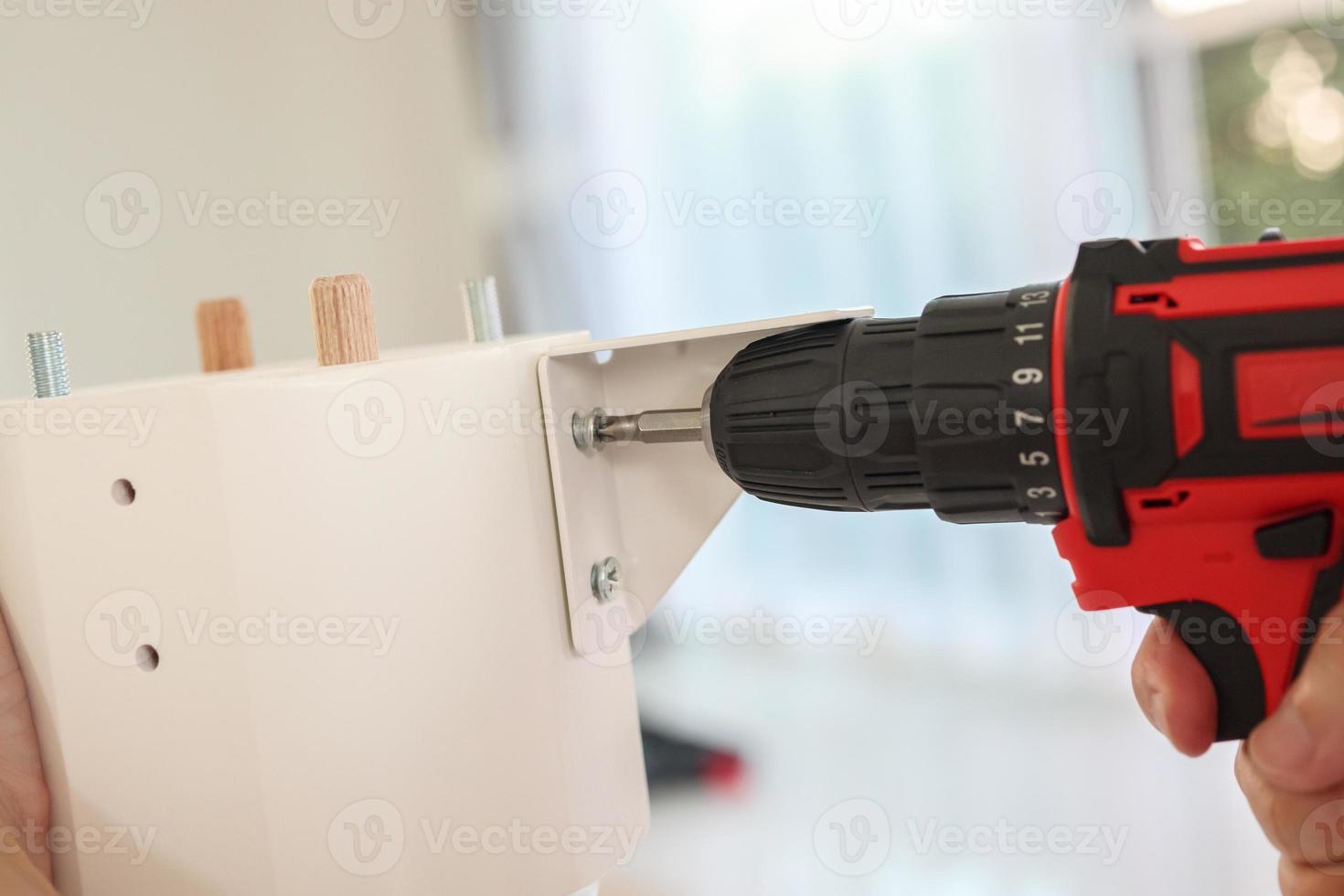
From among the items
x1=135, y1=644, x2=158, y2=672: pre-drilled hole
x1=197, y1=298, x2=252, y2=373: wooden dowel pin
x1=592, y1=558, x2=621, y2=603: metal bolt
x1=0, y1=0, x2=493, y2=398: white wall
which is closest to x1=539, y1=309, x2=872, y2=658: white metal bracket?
x1=592, y1=558, x2=621, y2=603: metal bolt

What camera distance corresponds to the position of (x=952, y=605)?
4.76 feet

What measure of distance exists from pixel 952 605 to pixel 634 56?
99 centimetres

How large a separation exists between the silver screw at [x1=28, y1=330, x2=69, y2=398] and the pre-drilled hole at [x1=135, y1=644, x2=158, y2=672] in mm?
135

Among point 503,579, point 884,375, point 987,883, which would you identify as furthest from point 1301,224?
point 503,579

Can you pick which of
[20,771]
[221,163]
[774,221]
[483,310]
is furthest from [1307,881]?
[221,163]

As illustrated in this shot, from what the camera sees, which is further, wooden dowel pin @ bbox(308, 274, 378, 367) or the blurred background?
the blurred background

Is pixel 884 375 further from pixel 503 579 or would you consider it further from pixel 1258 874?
pixel 1258 874

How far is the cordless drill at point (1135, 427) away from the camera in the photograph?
0.39 m

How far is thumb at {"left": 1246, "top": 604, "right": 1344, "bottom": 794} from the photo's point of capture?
1.29ft

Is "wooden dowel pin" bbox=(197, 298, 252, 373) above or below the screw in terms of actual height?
above

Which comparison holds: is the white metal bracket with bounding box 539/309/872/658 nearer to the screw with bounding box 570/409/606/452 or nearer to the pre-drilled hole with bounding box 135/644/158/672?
the screw with bounding box 570/409/606/452

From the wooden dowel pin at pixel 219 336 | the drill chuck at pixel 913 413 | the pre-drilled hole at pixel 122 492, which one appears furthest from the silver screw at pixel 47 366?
the drill chuck at pixel 913 413

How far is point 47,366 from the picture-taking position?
52 cm

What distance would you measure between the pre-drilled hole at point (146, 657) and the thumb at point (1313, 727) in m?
0.48
